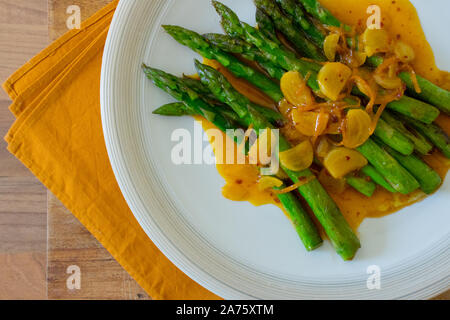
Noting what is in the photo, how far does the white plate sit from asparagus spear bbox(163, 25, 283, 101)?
8 centimetres

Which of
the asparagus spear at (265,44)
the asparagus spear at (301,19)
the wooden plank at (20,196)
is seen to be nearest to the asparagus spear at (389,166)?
the asparagus spear at (265,44)

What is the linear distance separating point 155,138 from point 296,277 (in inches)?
51.7

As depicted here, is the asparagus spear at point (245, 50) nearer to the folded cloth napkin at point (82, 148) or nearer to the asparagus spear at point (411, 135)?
the asparagus spear at point (411, 135)

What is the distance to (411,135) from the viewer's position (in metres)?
2.53

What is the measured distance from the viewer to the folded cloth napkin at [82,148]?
2.77m

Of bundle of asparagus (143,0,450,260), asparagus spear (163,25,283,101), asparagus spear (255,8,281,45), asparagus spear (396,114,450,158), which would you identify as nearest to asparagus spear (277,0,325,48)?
bundle of asparagus (143,0,450,260)

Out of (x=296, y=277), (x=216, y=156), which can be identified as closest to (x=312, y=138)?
(x=216, y=156)

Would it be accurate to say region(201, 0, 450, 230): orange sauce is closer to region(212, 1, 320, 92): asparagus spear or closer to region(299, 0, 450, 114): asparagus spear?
region(299, 0, 450, 114): asparagus spear

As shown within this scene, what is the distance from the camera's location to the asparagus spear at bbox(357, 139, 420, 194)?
2.47m

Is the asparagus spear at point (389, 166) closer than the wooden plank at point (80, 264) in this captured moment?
Yes

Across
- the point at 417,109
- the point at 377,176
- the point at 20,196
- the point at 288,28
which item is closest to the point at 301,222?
the point at 377,176

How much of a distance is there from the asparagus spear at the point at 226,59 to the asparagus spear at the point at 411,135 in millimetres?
690

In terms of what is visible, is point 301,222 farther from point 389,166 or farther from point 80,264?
point 80,264

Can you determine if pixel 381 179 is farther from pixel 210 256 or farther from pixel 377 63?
pixel 210 256
